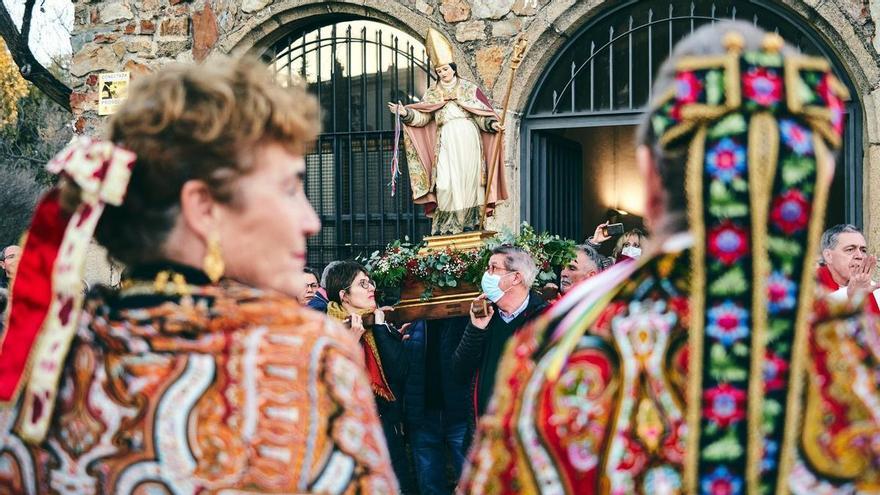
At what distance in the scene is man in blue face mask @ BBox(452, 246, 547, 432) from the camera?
5.66 m

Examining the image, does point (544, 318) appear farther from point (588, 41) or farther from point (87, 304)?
point (588, 41)

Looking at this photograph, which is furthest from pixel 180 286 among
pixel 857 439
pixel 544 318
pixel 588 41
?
pixel 588 41

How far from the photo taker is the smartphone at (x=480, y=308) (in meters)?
5.63

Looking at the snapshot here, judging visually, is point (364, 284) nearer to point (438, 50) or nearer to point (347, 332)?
point (438, 50)

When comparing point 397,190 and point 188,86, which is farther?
point 397,190

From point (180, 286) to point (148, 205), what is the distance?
0.14m

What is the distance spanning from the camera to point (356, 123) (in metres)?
10.4

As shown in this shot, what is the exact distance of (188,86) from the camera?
70.1 inches

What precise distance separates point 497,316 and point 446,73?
7.78ft

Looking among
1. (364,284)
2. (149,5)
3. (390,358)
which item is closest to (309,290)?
(364,284)

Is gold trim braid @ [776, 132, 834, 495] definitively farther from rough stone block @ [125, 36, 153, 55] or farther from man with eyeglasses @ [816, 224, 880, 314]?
rough stone block @ [125, 36, 153, 55]

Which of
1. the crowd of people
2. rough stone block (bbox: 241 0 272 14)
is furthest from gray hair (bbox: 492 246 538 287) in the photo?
rough stone block (bbox: 241 0 272 14)

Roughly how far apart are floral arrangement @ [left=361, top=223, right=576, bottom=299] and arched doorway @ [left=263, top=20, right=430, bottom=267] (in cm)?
342

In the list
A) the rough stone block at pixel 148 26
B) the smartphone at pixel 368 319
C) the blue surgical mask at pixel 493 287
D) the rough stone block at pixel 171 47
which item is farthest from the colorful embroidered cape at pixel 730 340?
the rough stone block at pixel 148 26
